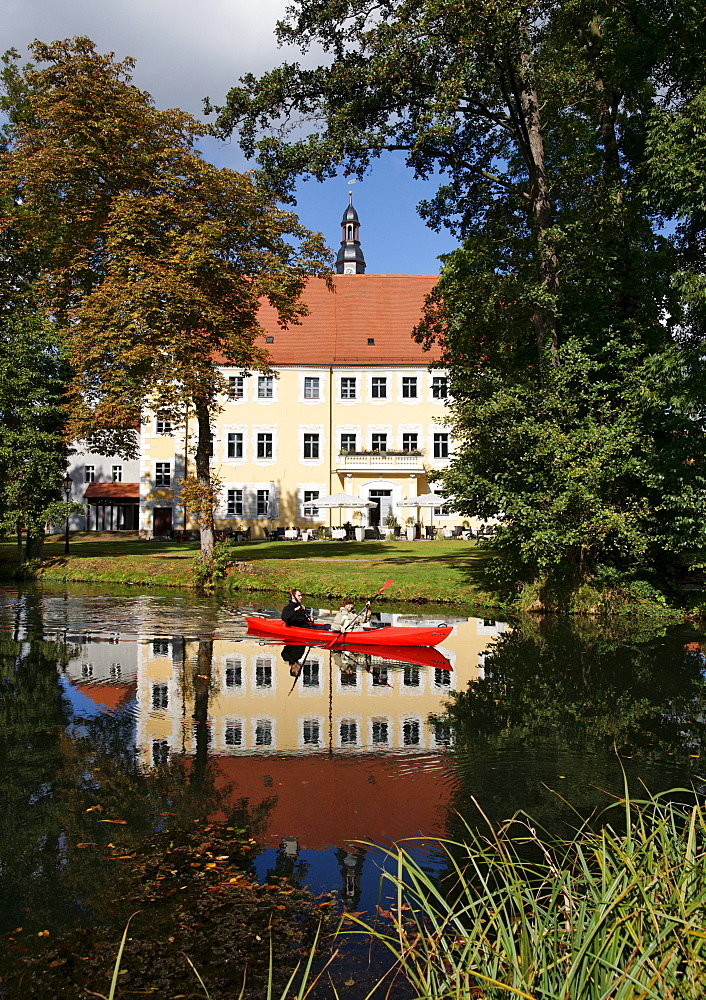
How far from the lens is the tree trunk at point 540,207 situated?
18.0m

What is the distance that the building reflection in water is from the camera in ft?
22.4

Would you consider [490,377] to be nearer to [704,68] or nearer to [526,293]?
[526,293]

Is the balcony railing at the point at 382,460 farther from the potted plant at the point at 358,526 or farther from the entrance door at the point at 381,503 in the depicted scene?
the potted plant at the point at 358,526

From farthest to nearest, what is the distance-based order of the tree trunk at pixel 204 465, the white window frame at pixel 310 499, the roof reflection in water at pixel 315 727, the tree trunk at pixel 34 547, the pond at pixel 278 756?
the white window frame at pixel 310 499, the tree trunk at pixel 34 547, the tree trunk at pixel 204 465, the roof reflection in water at pixel 315 727, the pond at pixel 278 756

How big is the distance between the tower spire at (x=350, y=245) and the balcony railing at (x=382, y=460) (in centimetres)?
2997

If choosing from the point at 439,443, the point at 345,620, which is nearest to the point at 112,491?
the point at 439,443

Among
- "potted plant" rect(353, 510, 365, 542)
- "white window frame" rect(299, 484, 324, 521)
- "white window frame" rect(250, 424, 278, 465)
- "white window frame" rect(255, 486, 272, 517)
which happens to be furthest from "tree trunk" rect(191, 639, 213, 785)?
"white window frame" rect(250, 424, 278, 465)

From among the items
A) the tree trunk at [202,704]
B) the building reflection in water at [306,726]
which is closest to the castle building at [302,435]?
the building reflection in water at [306,726]

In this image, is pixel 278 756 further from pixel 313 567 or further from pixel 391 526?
pixel 391 526

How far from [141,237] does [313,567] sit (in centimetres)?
1062

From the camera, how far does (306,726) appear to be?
1002 centimetres

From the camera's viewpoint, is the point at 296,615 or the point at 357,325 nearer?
the point at 296,615

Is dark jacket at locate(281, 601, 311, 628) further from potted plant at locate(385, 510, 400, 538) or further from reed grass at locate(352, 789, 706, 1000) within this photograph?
potted plant at locate(385, 510, 400, 538)

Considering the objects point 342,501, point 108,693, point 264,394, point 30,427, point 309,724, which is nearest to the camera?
point 309,724
